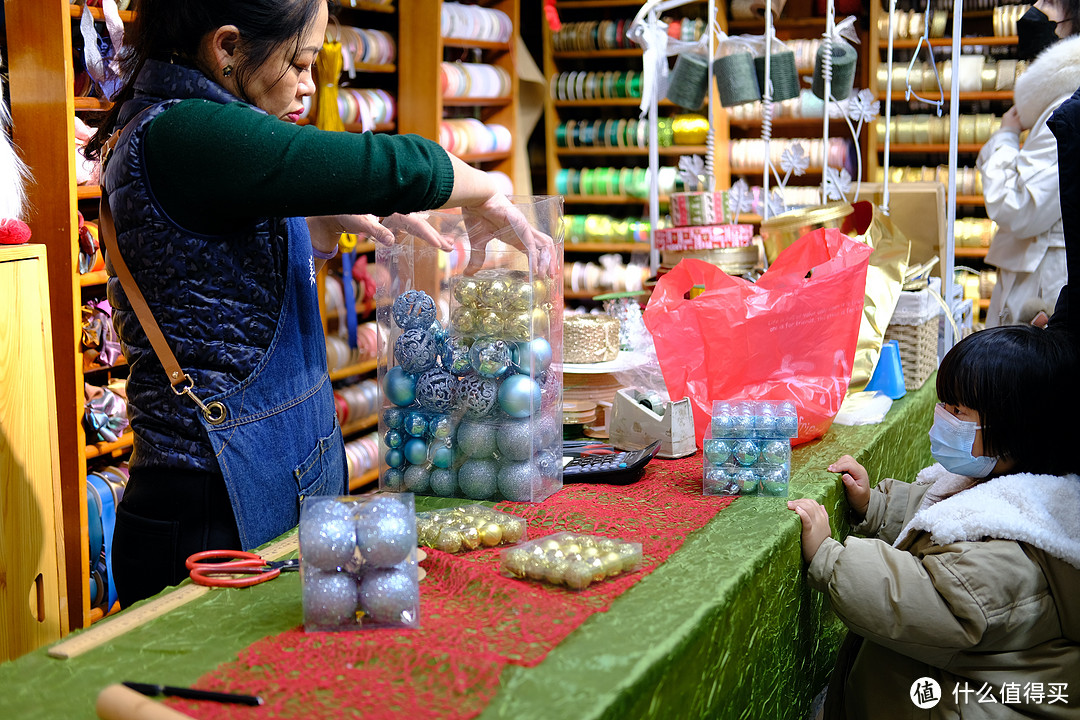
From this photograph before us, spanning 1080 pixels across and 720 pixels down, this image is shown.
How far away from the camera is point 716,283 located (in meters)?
1.84

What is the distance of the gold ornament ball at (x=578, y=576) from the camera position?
1.14 metres

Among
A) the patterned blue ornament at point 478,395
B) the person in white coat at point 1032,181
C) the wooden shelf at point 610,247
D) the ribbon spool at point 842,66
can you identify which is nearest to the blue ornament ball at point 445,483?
the patterned blue ornament at point 478,395

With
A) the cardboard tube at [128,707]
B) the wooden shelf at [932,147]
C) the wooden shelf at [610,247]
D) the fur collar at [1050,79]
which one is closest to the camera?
the cardboard tube at [128,707]

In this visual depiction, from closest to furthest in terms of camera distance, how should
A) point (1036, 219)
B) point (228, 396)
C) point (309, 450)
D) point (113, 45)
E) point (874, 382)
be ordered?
point (228, 396) → point (309, 450) → point (874, 382) → point (113, 45) → point (1036, 219)

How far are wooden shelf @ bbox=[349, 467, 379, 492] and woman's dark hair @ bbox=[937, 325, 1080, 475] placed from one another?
9.64 feet

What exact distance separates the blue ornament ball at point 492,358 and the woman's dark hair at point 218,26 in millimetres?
472

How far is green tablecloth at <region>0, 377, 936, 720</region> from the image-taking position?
91 cm

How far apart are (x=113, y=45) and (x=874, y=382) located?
2.26m

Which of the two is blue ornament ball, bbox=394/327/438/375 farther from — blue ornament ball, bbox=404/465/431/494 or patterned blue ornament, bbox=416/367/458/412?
blue ornament ball, bbox=404/465/431/494

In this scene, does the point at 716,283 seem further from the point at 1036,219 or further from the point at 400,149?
the point at 1036,219

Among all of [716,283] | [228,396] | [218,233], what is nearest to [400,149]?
[218,233]

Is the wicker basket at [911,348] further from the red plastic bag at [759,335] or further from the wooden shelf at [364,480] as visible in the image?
the wooden shelf at [364,480]

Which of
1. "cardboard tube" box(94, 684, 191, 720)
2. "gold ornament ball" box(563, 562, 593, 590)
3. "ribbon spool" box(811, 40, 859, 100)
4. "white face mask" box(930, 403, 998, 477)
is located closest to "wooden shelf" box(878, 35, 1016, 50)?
"ribbon spool" box(811, 40, 859, 100)

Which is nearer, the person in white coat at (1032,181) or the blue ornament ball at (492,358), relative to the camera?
the blue ornament ball at (492,358)
